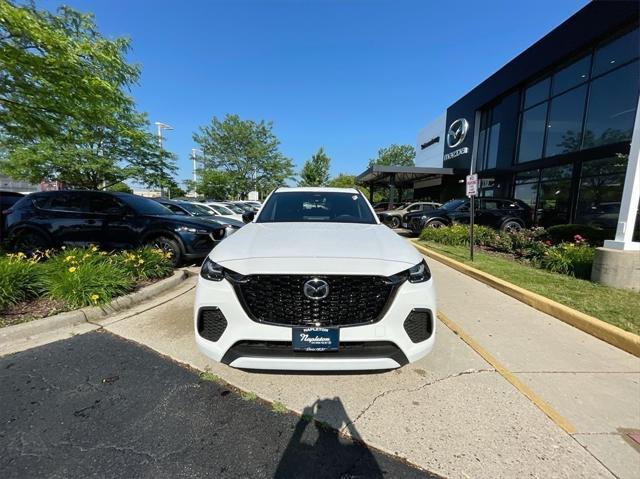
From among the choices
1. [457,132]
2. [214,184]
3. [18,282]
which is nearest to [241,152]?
[214,184]

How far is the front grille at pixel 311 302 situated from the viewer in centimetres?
219

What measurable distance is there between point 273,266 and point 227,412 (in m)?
1.12

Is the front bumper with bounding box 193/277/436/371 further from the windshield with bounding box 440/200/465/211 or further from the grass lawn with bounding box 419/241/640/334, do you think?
the windshield with bounding box 440/200/465/211

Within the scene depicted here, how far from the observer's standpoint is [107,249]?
20.7ft

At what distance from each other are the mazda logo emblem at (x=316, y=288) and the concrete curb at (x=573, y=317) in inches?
138

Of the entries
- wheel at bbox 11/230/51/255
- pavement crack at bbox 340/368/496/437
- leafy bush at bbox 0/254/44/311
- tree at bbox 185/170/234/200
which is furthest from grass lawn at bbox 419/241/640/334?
tree at bbox 185/170/234/200

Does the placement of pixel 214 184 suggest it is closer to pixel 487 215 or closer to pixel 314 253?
pixel 487 215

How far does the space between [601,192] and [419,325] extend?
1174 cm

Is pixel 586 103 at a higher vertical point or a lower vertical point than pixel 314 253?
higher

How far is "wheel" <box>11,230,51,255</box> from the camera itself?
634 cm

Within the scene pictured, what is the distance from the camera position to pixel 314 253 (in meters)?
2.36

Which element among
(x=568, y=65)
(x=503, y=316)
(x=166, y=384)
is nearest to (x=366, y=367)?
(x=166, y=384)

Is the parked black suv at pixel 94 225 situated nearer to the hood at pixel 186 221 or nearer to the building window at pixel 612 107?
the hood at pixel 186 221

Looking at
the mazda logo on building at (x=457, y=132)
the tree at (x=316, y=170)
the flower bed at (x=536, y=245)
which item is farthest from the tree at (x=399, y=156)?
the flower bed at (x=536, y=245)
